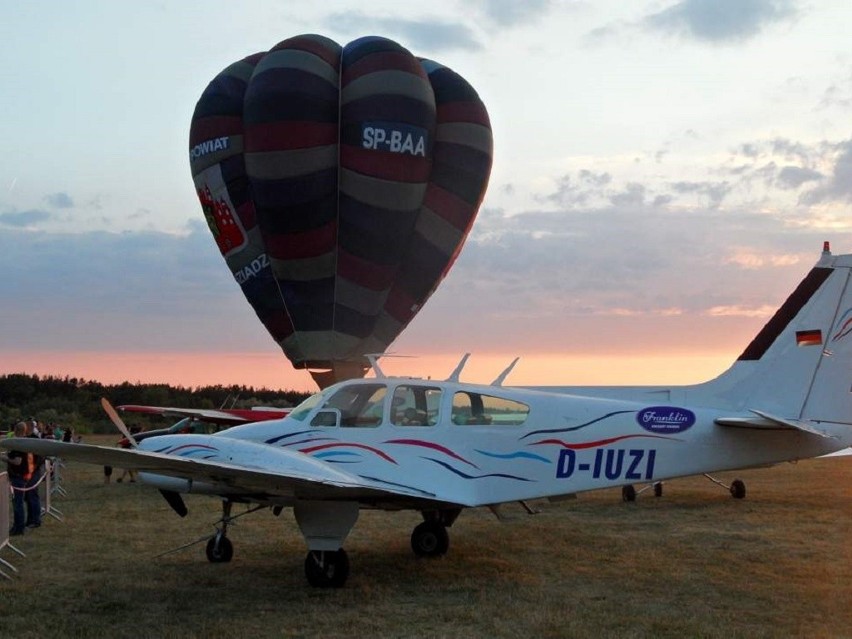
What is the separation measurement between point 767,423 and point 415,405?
3.99 meters

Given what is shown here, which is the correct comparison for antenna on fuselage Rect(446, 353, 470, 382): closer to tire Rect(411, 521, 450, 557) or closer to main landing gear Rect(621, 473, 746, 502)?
tire Rect(411, 521, 450, 557)

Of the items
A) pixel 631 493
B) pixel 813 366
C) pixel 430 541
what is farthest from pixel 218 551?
pixel 631 493

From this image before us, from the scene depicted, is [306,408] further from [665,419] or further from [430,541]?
[665,419]

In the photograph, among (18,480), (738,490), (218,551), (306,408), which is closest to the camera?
(306,408)

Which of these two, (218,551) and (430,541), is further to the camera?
(430,541)

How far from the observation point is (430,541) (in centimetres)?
1203

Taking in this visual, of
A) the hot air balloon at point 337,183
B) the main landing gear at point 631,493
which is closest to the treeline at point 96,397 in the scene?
the hot air balloon at point 337,183

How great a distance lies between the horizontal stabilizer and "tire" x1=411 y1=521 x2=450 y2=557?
3.89m

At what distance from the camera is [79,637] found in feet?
25.8

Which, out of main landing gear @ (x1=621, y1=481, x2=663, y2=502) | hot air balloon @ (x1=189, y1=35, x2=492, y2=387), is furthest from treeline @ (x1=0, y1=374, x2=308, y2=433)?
main landing gear @ (x1=621, y1=481, x2=663, y2=502)

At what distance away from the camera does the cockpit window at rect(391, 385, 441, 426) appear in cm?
1067

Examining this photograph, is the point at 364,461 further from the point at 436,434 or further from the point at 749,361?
the point at 749,361

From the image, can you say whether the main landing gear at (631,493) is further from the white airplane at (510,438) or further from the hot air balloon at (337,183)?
A: the hot air balloon at (337,183)

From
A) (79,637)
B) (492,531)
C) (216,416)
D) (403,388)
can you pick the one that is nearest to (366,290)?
(216,416)
